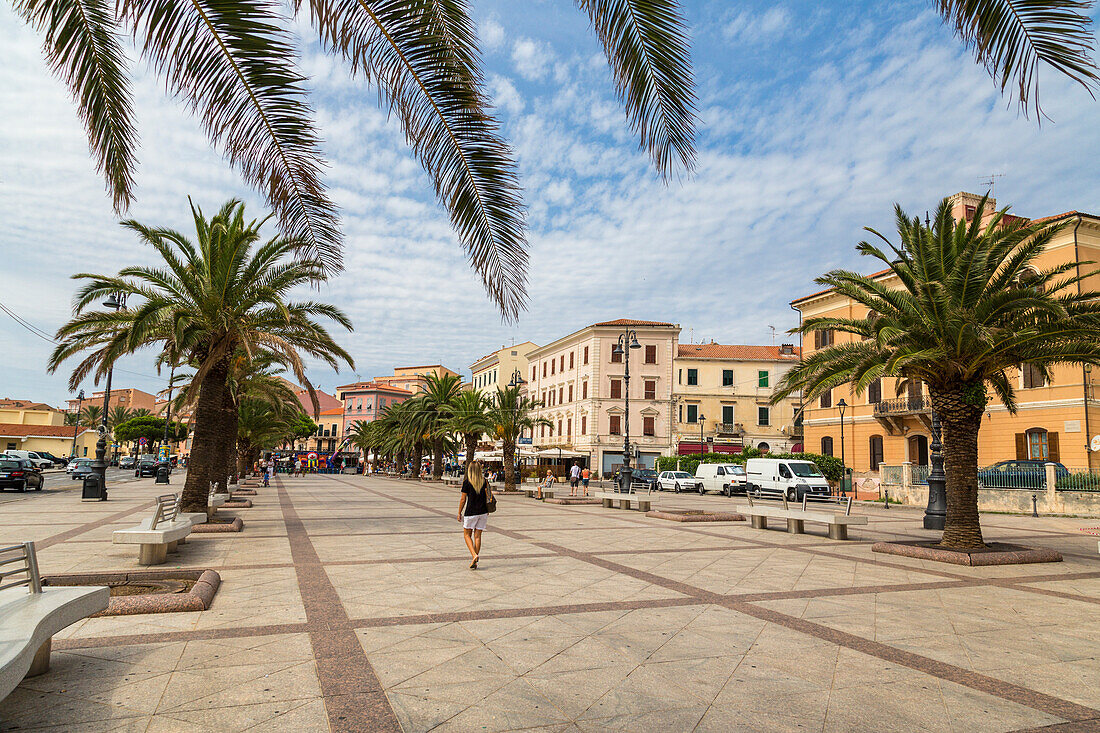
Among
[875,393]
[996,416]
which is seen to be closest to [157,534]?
[996,416]

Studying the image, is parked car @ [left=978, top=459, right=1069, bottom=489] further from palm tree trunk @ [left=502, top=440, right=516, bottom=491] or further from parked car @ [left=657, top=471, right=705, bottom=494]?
palm tree trunk @ [left=502, top=440, right=516, bottom=491]

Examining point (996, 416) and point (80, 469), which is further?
point (80, 469)

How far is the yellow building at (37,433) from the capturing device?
76.3m

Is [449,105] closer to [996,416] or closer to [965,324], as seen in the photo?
[965,324]

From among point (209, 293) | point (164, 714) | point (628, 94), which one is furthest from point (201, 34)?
point (209, 293)

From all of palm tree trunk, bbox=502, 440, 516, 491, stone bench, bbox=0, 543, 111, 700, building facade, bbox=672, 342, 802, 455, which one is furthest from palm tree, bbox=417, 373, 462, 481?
stone bench, bbox=0, 543, 111, 700

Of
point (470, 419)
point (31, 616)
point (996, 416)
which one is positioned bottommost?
point (31, 616)

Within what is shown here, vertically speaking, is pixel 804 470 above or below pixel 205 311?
below

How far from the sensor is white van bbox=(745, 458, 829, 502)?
30.4 metres

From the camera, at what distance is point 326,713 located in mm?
4012

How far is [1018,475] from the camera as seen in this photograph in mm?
24188

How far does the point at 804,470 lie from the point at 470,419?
17003 mm

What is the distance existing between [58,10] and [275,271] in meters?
12.1

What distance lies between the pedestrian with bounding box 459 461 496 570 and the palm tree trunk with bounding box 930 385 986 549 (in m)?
8.06
